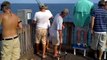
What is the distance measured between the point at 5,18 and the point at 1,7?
0.84ft

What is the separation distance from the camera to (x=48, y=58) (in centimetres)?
977

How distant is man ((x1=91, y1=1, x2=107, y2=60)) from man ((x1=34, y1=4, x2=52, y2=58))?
49.6 inches

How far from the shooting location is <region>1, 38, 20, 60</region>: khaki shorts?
7.81 m

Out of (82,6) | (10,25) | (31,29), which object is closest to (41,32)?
(31,29)

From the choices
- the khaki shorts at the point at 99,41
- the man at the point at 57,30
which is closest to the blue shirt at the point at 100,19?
the khaki shorts at the point at 99,41

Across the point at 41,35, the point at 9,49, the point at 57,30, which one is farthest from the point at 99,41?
the point at 9,49

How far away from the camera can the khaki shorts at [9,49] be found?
781 centimetres

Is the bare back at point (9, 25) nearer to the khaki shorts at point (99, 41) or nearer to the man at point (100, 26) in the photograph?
the man at point (100, 26)

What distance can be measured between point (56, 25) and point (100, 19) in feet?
3.89

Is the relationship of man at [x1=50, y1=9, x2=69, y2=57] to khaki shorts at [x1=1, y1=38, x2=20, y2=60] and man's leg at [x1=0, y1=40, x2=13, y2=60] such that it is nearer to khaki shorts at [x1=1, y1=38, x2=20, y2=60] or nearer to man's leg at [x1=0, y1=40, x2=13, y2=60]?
khaki shorts at [x1=1, y1=38, x2=20, y2=60]

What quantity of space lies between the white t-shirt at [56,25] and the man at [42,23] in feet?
0.71

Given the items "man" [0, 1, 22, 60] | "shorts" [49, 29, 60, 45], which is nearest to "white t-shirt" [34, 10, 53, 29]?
"shorts" [49, 29, 60, 45]

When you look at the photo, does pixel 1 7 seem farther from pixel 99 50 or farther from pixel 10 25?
pixel 99 50

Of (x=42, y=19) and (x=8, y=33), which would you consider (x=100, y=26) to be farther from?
(x=8, y=33)
